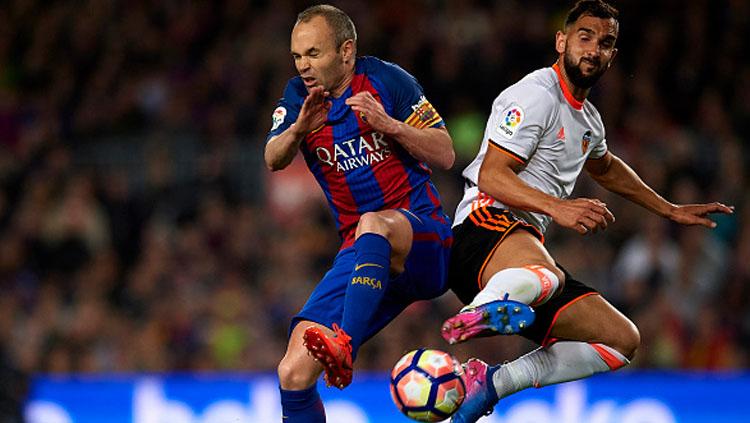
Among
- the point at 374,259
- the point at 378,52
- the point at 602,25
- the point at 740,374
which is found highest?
the point at 378,52

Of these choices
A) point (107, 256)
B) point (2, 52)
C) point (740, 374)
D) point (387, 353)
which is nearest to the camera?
point (740, 374)

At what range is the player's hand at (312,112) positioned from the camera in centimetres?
544

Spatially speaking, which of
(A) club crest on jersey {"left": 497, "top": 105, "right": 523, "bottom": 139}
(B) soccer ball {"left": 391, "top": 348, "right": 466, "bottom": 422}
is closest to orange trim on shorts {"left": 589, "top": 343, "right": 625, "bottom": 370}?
(B) soccer ball {"left": 391, "top": 348, "right": 466, "bottom": 422}

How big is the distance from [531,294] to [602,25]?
1218 mm

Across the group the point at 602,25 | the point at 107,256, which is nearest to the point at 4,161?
the point at 107,256

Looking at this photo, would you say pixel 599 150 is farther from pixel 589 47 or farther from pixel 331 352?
pixel 331 352

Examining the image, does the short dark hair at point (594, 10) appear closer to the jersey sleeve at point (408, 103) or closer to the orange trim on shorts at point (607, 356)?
the jersey sleeve at point (408, 103)

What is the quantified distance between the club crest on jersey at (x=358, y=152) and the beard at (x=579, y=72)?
88cm

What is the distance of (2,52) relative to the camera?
12570 mm

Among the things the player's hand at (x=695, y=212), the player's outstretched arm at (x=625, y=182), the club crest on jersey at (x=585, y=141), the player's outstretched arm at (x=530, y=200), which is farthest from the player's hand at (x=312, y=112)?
the player's hand at (x=695, y=212)

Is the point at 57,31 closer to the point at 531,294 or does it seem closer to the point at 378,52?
the point at 378,52

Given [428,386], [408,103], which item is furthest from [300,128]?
[428,386]

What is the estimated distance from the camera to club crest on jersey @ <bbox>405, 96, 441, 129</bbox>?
5723mm

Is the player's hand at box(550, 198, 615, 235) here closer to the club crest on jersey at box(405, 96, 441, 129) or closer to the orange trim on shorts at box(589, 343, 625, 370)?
the club crest on jersey at box(405, 96, 441, 129)
